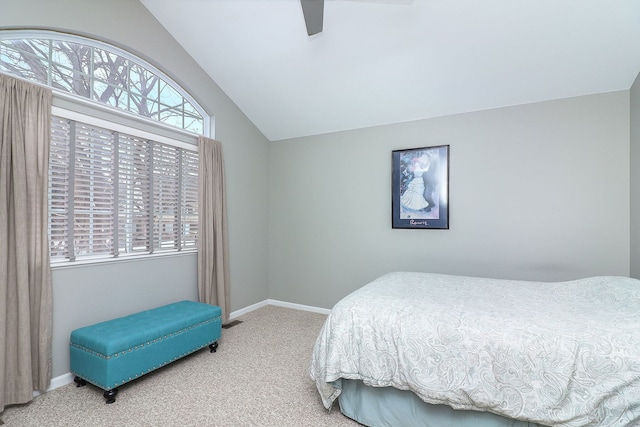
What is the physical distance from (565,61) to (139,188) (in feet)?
13.0

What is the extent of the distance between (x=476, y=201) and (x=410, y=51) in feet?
5.52

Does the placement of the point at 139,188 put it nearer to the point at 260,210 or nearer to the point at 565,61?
the point at 260,210

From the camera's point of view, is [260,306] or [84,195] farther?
[260,306]

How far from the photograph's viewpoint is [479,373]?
4.95ft

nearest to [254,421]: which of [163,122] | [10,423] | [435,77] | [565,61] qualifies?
[10,423]

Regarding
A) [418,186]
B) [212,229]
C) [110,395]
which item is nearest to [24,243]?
[110,395]

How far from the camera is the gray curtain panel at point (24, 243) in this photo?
6.41 ft

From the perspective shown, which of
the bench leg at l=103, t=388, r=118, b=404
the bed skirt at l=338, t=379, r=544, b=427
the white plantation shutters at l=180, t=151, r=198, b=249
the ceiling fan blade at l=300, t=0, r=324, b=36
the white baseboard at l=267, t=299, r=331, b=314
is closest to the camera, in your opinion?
the bed skirt at l=338, t=379, r=544, b=427

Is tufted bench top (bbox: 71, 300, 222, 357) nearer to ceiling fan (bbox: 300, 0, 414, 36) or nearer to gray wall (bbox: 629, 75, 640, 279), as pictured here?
ceiling fan (bbox: 300, 0, 414, 36)

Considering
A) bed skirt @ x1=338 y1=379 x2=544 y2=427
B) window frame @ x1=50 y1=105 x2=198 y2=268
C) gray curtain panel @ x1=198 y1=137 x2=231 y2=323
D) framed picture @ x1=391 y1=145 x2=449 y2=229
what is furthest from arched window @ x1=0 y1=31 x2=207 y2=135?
bed skirt @ x1=338 y1=379 x2=544 y2=427

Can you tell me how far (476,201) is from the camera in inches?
128

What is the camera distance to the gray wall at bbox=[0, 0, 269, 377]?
227cm

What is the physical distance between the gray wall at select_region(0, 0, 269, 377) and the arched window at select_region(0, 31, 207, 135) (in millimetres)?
102

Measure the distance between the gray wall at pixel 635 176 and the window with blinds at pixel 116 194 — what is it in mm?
4184
